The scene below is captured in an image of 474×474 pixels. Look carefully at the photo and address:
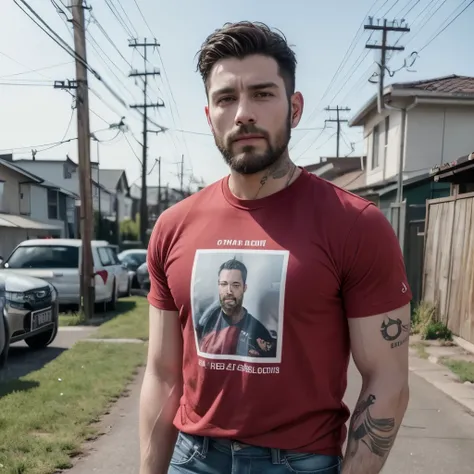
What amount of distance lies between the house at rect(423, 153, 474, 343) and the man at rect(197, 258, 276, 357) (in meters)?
6.82

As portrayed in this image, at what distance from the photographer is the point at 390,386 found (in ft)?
5.27

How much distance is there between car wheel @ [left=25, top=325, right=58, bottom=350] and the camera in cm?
861

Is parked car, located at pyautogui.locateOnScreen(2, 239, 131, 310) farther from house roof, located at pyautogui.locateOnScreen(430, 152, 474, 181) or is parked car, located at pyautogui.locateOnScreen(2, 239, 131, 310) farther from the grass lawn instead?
house roof, located at pyautogui.locateOnScreen(430, 152, 474, 181)

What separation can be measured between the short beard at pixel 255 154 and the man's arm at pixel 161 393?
0.57m

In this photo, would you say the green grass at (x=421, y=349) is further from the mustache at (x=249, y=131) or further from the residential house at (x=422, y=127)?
the residential house at (x=422, y=127)

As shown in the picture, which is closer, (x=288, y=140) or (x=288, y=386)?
(x=288, y=386)

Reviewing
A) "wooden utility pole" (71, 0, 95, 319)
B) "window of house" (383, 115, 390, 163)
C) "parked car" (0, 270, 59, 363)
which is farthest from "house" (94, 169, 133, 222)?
"parked car" (0, 270, 59, 363)

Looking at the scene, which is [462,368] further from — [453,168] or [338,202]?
[338,202]

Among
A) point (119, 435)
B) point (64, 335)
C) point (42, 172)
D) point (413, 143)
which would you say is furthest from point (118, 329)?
point (42, 172)

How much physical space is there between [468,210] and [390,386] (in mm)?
7480

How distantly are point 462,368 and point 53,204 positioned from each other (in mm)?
33292

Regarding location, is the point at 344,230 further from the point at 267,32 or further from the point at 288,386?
the point at 267,32

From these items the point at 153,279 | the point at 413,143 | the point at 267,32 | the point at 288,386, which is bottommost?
the point at 288,386

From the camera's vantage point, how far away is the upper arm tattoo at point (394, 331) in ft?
5.28
